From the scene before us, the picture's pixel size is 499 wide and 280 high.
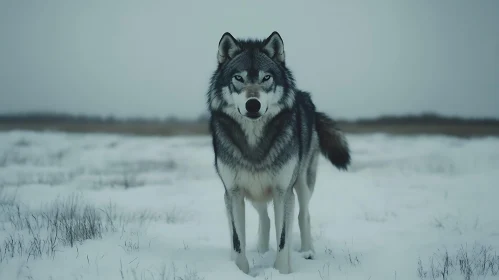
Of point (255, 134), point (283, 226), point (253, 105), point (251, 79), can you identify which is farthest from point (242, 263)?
point (251, 79)

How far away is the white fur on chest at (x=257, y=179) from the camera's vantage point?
442 centimetres

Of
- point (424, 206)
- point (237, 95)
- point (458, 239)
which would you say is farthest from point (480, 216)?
point (237, 95)

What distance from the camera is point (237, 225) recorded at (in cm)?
462

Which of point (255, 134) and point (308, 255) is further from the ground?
→ point (255, 134)

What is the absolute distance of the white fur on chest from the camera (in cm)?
442

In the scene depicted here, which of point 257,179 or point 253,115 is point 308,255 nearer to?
point 257,179

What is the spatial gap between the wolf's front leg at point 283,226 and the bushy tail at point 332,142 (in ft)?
6.42

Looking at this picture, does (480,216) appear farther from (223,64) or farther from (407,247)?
(223,64)

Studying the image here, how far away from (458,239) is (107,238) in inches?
185

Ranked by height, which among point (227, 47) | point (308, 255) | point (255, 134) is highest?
point (227, 47)

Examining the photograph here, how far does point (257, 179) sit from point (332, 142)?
2418 mm

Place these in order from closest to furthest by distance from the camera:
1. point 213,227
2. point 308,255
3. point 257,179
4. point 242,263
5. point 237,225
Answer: point 257,179, point 242,263, point 237,225, point 308,255, point 213,227

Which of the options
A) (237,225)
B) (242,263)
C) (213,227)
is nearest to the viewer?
(242,263)

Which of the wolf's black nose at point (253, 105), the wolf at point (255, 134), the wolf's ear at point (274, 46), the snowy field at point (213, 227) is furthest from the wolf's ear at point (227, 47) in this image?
the snowy field at point (213, 227)
